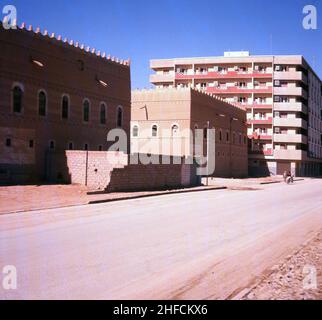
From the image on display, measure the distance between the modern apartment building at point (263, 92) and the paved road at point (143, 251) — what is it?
187 ft

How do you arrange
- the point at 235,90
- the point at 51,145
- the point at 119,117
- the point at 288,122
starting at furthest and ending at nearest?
1. the point at 235,90
2. the point at 288,122
3. the point at 119,117
4. the point at 51,145

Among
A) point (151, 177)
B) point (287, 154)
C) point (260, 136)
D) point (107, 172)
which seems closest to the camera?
point (107, 172)

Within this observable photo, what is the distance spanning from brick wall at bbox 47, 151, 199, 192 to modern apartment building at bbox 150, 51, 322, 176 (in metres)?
41.6

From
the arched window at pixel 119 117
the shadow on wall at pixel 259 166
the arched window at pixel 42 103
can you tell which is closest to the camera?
the arched window at pixel 42 103

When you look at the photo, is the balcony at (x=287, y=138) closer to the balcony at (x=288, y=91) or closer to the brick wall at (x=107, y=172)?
the balcony at (x=288, y=91)

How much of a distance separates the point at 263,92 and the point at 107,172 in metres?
50.5

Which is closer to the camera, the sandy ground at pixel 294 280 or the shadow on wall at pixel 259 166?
the sandy ground at pixel 294 280

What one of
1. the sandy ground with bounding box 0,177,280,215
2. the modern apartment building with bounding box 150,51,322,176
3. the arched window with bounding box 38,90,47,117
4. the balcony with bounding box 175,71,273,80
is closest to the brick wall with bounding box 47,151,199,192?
the sandy ground with bounding box 0,177,280,215

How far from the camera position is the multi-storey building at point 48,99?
28.6 metres

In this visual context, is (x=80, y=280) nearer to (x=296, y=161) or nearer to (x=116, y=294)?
(x=116, y=294)

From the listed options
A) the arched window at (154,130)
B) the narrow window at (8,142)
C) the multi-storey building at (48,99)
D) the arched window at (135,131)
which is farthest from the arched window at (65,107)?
the arched window at (135,131)

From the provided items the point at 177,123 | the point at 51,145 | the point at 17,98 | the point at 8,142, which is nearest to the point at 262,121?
the point at 177,123

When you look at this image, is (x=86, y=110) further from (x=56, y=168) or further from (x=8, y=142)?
(x=8, y=142)

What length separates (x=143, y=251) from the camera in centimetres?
924
